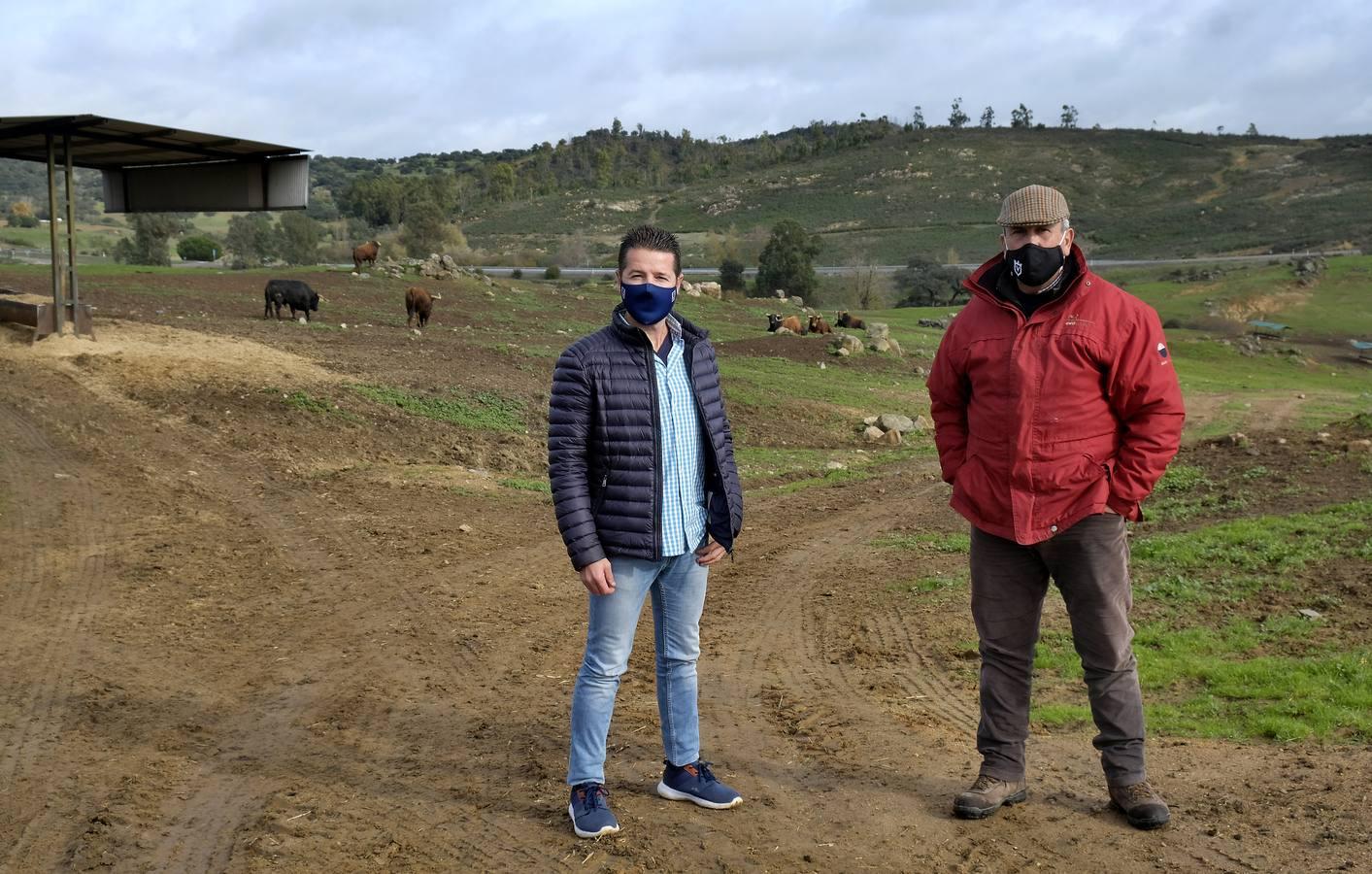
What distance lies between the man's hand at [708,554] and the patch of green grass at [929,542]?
593cm

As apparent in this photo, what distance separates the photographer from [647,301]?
4.14m

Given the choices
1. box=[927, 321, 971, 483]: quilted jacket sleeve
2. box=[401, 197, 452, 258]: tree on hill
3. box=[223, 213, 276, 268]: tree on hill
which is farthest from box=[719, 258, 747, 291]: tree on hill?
box=[927, 321, 971, 483]: quilted jacket sleeve

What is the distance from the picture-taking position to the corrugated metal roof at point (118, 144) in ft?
51.0

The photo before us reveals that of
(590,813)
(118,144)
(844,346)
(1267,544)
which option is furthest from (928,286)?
(590,813)

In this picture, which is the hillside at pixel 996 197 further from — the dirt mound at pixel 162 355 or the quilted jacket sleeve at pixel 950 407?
the quilted jacket sleeve at pixel 950 407

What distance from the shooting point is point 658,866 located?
13.3 feet

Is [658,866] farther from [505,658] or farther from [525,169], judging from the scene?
[525,169]

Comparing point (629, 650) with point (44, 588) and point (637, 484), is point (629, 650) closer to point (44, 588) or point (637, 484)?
point (637, 484)

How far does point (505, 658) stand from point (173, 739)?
79.0 inches

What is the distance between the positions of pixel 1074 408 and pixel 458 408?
44.2 feet

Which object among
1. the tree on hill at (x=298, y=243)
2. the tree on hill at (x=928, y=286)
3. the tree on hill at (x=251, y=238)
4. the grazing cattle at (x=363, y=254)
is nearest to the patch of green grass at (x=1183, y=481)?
the grazing cattle at (x=363, y=254)

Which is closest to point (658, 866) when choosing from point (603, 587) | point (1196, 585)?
point (603, 587)

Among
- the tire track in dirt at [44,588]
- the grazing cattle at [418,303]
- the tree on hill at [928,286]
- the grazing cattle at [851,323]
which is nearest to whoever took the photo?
the tire track in dirt at [44,588]

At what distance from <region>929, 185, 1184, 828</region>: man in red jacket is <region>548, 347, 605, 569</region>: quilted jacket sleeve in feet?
4.51
